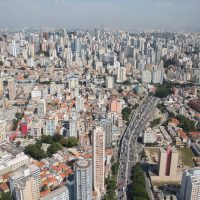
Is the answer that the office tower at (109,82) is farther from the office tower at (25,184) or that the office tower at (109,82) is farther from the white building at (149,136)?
the office tower at (25,184)

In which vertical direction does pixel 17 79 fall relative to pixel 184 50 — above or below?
below

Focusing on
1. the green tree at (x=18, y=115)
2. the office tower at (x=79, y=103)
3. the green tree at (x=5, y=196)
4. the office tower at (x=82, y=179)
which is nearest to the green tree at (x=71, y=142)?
the office tower at (x=79, y=103)

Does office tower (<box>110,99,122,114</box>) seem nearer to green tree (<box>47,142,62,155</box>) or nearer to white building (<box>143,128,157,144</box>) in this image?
white building (<box>143,128,157,144</box>)

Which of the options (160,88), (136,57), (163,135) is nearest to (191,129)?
(163,135)

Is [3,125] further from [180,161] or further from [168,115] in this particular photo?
[168,115]

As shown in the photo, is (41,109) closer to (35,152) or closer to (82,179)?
(35,152)

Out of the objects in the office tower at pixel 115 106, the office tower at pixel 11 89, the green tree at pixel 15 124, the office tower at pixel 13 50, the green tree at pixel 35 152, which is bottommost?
the green tree at pixel 35 152
